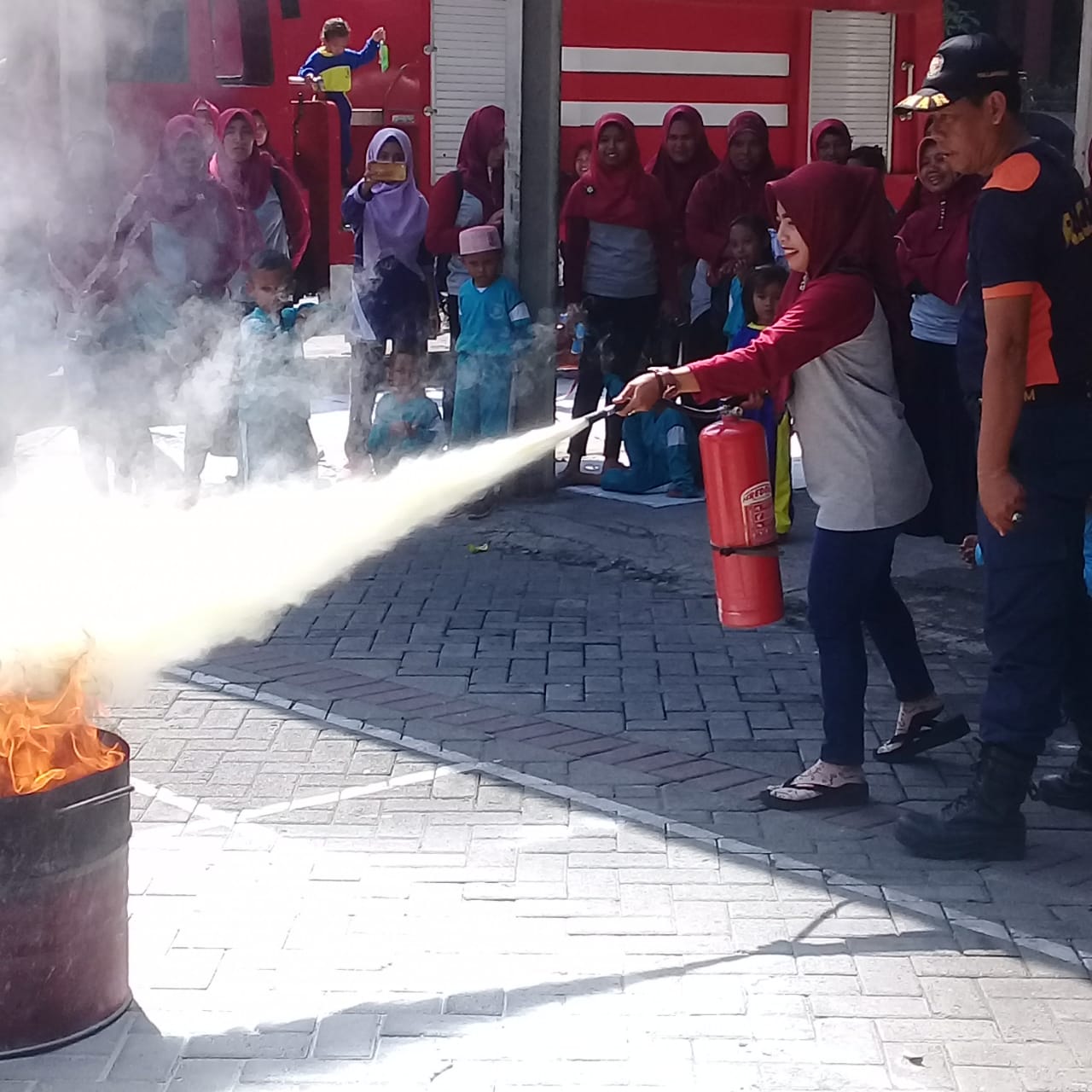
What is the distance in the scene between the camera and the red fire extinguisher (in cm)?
487

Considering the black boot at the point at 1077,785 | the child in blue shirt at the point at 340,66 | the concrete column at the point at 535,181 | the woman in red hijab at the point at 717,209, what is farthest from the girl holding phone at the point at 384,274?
the black boot at the point at 1077,785

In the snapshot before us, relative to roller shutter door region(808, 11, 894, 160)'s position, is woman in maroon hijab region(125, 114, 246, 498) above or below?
below

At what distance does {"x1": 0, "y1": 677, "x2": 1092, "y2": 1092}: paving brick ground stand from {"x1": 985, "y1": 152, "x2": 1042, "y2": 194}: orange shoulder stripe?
185 centimetres

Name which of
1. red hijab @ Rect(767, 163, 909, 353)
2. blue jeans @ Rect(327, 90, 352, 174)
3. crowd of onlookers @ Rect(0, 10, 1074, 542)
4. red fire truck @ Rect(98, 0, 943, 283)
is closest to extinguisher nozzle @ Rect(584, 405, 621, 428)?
red hijab @ Rect(767, 163, 909, 353)

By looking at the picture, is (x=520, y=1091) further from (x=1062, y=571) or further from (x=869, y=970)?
(x=1062, y=571)

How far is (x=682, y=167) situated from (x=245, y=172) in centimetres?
267

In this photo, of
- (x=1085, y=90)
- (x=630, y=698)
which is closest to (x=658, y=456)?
(x=1085, y=90)

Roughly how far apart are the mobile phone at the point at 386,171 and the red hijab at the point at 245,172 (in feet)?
2.69

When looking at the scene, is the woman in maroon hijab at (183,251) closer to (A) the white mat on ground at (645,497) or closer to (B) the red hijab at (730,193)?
(A) the white mat on ground at (645,497)

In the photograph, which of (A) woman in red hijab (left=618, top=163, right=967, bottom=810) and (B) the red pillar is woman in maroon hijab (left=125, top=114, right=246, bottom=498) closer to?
(A) woman in red hijab (left=618, top=163, right=967, bottom=810)

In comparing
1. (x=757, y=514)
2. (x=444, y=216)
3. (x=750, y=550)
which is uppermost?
(x=444, y=216)

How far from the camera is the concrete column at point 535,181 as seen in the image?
9.11m

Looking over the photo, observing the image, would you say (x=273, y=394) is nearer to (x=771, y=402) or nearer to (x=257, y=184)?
A: (x=257, y=184)

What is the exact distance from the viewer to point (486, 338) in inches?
360
